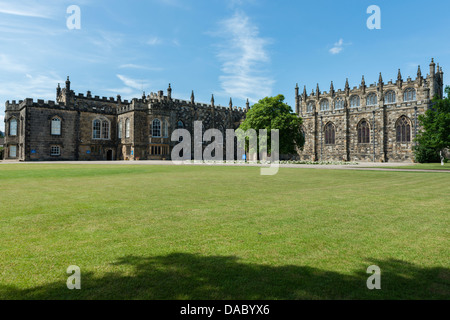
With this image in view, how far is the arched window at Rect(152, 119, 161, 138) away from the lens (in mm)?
51875

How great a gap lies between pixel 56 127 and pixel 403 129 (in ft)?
202

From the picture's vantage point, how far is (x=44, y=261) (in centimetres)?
378

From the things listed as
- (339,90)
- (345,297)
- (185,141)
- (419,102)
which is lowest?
(345,297)

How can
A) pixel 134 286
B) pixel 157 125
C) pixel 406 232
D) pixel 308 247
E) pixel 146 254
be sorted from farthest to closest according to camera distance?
1. pixel 157 125
2. pixel 406 232
3. pixel 308 247
4. pixel 146 254
5. pixel 134 286

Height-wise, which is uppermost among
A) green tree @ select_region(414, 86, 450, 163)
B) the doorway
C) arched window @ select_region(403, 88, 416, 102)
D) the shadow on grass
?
arched window @ select_region(403, 88, 416, 102)

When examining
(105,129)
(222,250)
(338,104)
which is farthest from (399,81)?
(222,250)

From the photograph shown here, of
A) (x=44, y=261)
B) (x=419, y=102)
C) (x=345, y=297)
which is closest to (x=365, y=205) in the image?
(x=345, y=297)

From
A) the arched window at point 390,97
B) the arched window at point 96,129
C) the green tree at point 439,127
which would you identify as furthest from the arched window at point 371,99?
the arched window at point 96,129

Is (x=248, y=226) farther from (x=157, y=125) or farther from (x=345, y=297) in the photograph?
(x=157, y=125)

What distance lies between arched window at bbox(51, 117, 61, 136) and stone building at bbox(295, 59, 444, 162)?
48.8m

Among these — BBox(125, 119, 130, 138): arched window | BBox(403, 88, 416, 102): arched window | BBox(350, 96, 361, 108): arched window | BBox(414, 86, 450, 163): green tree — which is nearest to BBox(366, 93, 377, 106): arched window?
BBox(350, 96, 361, 108): arched window

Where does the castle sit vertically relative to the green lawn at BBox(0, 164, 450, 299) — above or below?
above

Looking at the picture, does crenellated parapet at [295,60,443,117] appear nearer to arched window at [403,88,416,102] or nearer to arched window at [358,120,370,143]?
arched window at [403,88,416,102]

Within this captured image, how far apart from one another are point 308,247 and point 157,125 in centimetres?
5061
